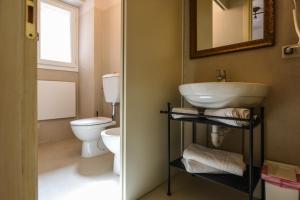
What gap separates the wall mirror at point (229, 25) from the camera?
1.16 m

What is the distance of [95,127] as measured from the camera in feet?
6.05

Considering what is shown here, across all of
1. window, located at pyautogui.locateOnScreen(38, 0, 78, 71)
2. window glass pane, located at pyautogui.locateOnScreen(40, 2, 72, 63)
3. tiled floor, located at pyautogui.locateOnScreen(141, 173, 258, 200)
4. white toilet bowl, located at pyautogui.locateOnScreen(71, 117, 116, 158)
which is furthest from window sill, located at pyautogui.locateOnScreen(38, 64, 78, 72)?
tiled floor, located at pyautogui.locateOnScreen(141, 173, 258, 200)

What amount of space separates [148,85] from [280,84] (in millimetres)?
835

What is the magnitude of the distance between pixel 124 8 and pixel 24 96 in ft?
2.92

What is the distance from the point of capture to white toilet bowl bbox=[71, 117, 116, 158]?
1809 millimetres

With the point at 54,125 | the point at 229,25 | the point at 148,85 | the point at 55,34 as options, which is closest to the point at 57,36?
the point at 55,34

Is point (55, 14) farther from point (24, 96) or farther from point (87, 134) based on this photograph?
point (24, 96)

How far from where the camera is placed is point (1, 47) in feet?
1.40

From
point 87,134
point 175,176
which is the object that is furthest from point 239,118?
point 87,134

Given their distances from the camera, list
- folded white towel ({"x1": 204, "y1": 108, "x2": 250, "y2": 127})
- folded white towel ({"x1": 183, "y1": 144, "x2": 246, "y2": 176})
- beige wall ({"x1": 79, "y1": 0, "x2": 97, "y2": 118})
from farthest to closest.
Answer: beige wall ({"x1": 79, "y1": 0, "x2": 97, "y2": 118}) < folded white towel ({"x1": 183, "y1": 144, "x2": 246, "y2": 176}) < folded white towel ({"x1": 204, "y1": 108, "x2": 250, "y2": 127})

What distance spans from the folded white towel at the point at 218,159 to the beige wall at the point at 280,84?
26cm

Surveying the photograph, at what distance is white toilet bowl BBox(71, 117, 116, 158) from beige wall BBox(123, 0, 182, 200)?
79cm

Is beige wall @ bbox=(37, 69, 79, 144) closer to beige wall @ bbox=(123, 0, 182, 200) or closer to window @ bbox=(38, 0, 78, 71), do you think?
window @ bbox=(38, 0, 78, 71)

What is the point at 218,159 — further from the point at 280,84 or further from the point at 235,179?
the point at 280,84
